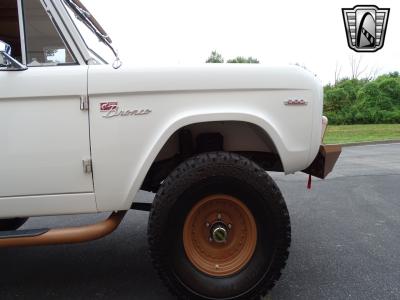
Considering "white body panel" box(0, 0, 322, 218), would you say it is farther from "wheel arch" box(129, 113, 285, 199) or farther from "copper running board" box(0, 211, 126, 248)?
"copper running board" box(0, 211, 126, 248)

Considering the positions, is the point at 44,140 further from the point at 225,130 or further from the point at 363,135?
the point at 363,135

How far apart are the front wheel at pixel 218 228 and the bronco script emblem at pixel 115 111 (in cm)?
42

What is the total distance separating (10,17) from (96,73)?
43.0 inches

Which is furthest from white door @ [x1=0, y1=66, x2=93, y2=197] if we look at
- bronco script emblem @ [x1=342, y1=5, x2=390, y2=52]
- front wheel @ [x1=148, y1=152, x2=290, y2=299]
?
bronco script emblem @ [x1=342, y1=5, x2=390, y2=52]

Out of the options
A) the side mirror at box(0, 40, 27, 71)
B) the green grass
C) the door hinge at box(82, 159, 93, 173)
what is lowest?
the green grass

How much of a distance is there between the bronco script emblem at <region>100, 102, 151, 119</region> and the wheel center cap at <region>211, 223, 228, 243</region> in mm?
854

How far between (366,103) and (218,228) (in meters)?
21.0

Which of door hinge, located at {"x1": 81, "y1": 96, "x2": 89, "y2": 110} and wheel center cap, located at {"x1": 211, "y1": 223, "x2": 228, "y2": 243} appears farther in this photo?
wheel center cap, located at {"x1": 211, "y1": 223, "x2": 228, "y2": 243}

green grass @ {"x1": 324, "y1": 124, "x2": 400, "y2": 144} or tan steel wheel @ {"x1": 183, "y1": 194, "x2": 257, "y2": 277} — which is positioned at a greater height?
tan steel wheel @ {"x1": 183, "y1": 194, "x2": 257, "y2": 277}

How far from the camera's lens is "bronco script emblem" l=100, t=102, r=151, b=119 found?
8.09 feet

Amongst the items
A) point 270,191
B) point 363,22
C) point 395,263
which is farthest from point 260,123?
point 363,22

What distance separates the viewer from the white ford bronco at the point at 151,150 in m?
2.44

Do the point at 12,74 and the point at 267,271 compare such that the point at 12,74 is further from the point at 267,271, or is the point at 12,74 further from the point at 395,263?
the point at 395,263

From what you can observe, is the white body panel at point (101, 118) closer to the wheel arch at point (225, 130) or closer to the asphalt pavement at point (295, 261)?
the wheel arch at point (225, 130)
